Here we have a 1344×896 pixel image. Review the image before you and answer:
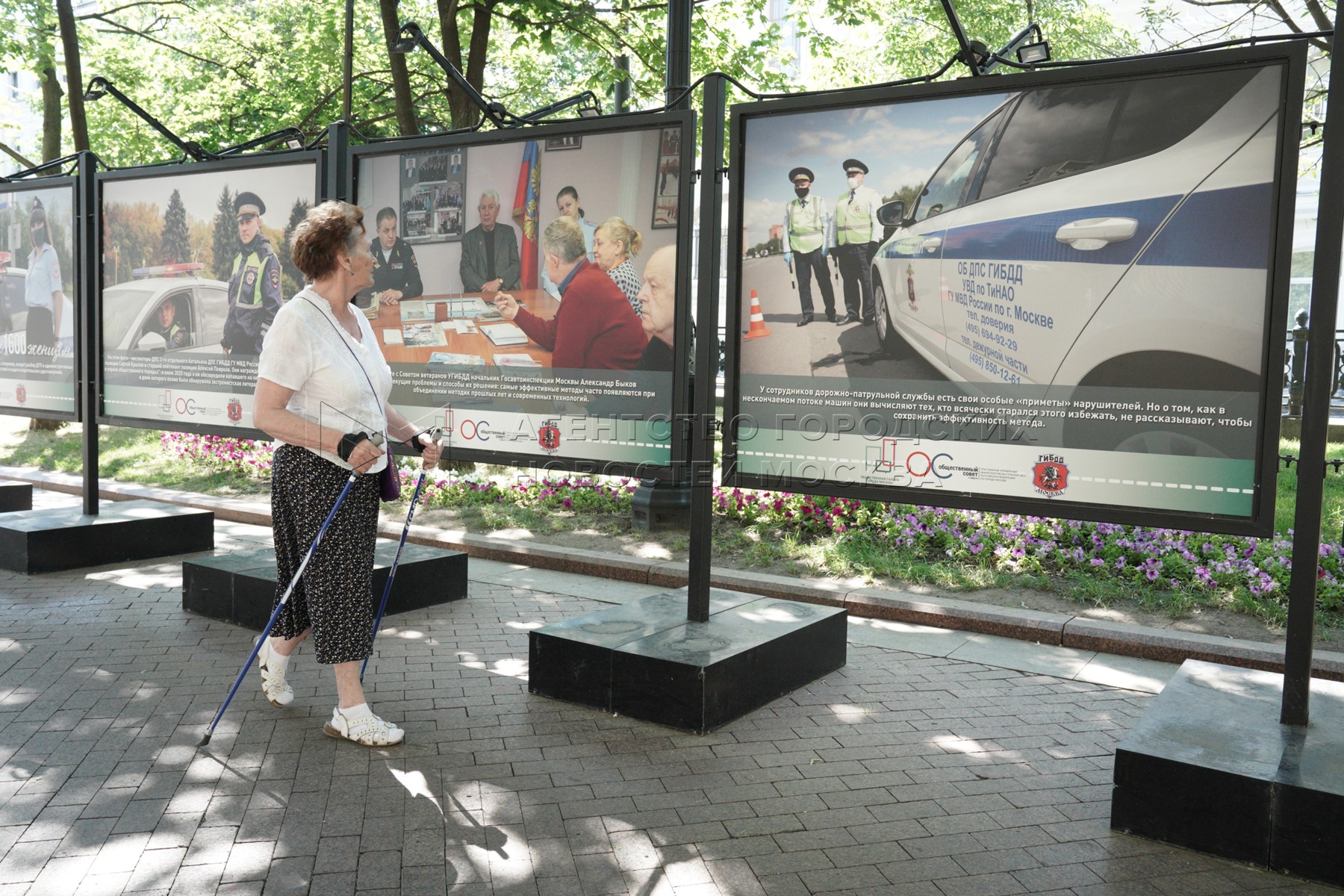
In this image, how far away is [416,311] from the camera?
6492 mm

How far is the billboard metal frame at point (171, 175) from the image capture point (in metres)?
6.95

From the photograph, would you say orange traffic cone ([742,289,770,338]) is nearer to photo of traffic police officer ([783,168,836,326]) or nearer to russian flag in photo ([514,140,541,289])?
photo of traffic police officer ([783,168,836,326])

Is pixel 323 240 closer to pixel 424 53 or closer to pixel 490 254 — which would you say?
pixel 490 254

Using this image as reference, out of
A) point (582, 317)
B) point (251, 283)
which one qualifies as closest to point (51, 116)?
point (251, 283)

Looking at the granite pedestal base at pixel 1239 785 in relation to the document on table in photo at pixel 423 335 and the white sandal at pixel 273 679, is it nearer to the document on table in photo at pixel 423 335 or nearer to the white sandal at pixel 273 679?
the white sandal at pixel 273 679

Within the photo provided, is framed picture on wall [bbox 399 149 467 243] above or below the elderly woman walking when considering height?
above

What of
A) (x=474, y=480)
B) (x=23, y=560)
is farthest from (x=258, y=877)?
(x=474, y=480)

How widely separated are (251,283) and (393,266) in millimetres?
1405

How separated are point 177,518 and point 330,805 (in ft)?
17.1

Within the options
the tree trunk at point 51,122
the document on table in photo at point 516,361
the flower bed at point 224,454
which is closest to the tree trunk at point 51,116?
the tree trunk at point 51,122

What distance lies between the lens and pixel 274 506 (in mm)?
4590

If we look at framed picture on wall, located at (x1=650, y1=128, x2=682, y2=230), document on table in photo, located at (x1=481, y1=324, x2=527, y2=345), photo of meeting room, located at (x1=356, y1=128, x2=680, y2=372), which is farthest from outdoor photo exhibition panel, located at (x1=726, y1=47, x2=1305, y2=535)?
document on table in photo, located at (x1=481, y1=324, x2=527, y2=345)

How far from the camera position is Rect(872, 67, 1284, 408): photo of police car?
4.13 m

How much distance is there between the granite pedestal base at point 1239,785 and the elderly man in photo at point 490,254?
12.5ft
